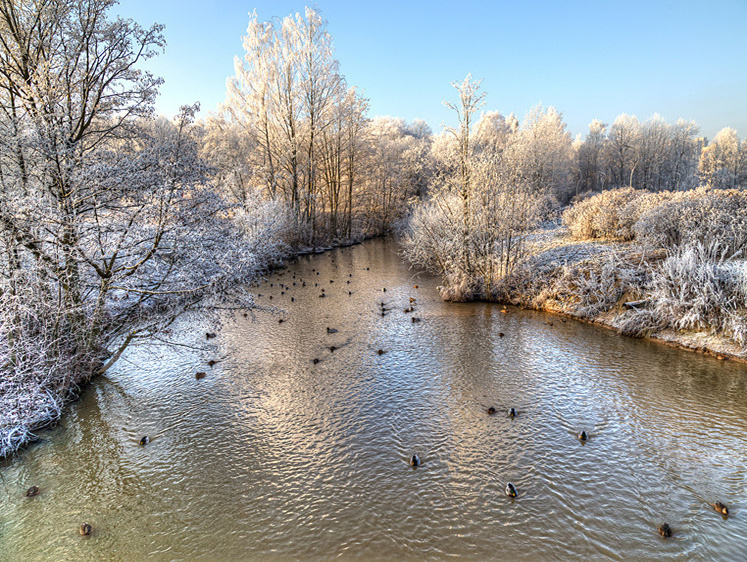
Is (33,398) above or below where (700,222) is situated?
below

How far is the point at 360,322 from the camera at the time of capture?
11367mm

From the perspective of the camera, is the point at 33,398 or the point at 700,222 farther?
the point at 700,222

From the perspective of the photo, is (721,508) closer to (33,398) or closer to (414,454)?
(414,454)

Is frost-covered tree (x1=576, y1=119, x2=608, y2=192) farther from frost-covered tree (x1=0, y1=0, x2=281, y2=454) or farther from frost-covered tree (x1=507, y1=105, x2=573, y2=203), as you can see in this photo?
frost-covered tree (x1=0, y1=0, x2=281, y2=454)

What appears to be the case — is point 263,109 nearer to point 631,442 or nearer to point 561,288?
point 561,288

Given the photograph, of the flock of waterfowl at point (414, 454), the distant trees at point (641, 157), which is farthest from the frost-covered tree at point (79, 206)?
the distant trees at point (641, 157)

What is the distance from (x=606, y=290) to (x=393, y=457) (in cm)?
916

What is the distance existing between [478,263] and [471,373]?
244 inches

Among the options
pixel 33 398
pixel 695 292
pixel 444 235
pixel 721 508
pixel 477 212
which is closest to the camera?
pixel 721 508

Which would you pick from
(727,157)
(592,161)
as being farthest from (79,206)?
(727,157)

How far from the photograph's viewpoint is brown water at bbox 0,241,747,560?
4160 mm

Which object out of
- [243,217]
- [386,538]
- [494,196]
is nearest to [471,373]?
[386,538]

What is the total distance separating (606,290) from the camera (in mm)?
11148

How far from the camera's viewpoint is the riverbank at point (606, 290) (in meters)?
9.02
